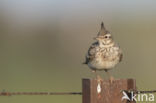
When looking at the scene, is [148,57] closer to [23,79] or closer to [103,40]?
[23,79]

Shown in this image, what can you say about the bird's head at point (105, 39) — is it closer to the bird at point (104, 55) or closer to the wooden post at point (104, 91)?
the bird at point (104, 55)

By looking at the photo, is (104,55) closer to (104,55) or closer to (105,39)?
(104,55)

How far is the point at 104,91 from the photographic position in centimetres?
663

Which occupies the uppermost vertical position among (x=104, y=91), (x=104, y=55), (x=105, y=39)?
(x=105, y=39)

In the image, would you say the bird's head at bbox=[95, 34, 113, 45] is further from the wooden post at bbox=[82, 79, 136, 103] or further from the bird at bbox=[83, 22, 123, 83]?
the wooden post at bbox=[82, 79, 136, 103]

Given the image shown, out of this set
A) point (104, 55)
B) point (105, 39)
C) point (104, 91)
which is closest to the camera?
point (104, 91)

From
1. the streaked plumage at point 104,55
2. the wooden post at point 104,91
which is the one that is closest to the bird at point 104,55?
the streaked plumage at point 104,55

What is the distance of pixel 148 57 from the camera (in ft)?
57.2

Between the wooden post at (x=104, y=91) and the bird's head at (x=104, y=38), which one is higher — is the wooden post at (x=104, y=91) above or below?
below

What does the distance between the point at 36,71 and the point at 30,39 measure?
4.30m

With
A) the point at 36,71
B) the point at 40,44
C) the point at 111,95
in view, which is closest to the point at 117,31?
the point at 40,44

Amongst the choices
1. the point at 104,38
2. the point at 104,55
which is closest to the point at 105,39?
the point at 104,38

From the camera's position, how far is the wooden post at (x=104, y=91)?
21.6ft

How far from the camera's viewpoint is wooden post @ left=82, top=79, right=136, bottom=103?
21.6 ft
